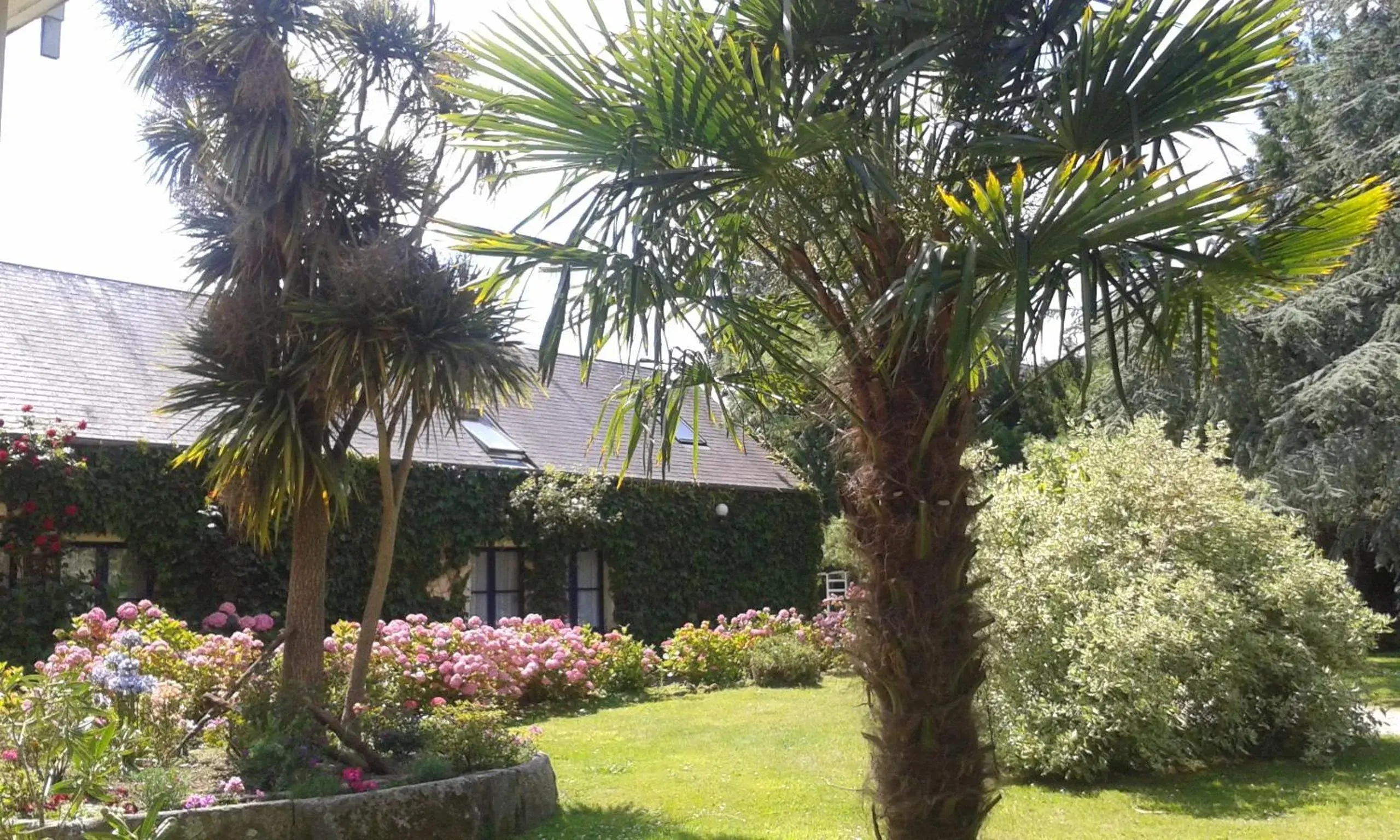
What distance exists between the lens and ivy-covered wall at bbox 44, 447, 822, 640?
12727mm

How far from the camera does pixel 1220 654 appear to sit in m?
8.63

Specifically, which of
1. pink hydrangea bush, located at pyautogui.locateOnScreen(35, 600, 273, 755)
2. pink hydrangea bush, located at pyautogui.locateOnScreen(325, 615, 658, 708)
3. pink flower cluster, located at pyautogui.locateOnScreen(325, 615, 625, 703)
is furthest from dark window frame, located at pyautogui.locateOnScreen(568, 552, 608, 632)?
pink hydrangea bush, located at pyautogui.locateOnScreen(35, 600, 273, 755)

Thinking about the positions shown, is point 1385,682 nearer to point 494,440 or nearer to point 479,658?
point 479,658

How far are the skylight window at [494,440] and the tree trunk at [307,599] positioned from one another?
340 inches

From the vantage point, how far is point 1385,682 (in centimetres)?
1445

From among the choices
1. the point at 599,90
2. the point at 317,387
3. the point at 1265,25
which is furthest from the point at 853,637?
the point at 317,387

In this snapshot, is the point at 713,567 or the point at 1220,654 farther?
the point at 713,567

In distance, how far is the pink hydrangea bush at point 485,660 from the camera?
10516 millimetres

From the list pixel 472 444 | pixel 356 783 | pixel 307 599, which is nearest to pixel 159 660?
pixel 307 599

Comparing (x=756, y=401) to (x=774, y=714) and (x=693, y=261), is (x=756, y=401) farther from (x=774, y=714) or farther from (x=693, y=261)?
(x=774, y=714)

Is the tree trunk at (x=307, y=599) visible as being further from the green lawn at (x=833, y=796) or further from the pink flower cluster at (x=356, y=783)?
the green lawn at (x=833, y=796)

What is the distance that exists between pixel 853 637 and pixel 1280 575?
5.95 meters

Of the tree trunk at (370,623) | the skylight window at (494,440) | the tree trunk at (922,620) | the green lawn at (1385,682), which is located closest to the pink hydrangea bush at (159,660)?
the tree trunk at (370,623)

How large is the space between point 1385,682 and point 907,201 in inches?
519
